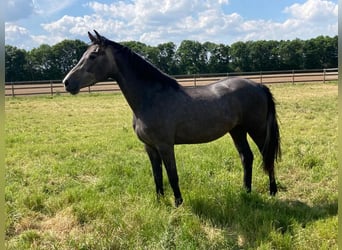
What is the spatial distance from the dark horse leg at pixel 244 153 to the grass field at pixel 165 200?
0.18 meters

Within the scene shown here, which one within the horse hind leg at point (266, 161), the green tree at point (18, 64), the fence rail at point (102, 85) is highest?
the green tree at point (18, 64)

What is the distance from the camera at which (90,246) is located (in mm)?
3172

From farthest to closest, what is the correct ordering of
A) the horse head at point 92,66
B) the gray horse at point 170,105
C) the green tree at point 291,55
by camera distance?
1. the green tree at point 291,55
2. the gray horse at point 170,105
3. the horse head at point 92,66

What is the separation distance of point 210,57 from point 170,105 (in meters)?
46.8

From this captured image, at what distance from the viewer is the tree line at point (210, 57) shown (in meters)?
37.7

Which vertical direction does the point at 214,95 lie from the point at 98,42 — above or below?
below

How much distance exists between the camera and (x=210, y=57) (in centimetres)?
4941

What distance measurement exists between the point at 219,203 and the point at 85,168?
2.81m

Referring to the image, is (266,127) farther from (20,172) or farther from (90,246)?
(20,172)

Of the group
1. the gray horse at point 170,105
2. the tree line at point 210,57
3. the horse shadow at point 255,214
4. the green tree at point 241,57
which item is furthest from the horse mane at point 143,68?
the green tree at point 241,57

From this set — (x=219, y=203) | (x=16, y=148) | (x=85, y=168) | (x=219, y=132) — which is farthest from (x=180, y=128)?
(x=16, y=148)

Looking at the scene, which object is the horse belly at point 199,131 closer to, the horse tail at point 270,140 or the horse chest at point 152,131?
the horse chest at point 152,131

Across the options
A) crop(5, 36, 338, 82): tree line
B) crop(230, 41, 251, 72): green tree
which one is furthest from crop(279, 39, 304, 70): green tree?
crop(230, 41, 251, 72): green tree

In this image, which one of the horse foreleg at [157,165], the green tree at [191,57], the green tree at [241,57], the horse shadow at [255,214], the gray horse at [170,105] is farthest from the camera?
the green tree at [241,57]
